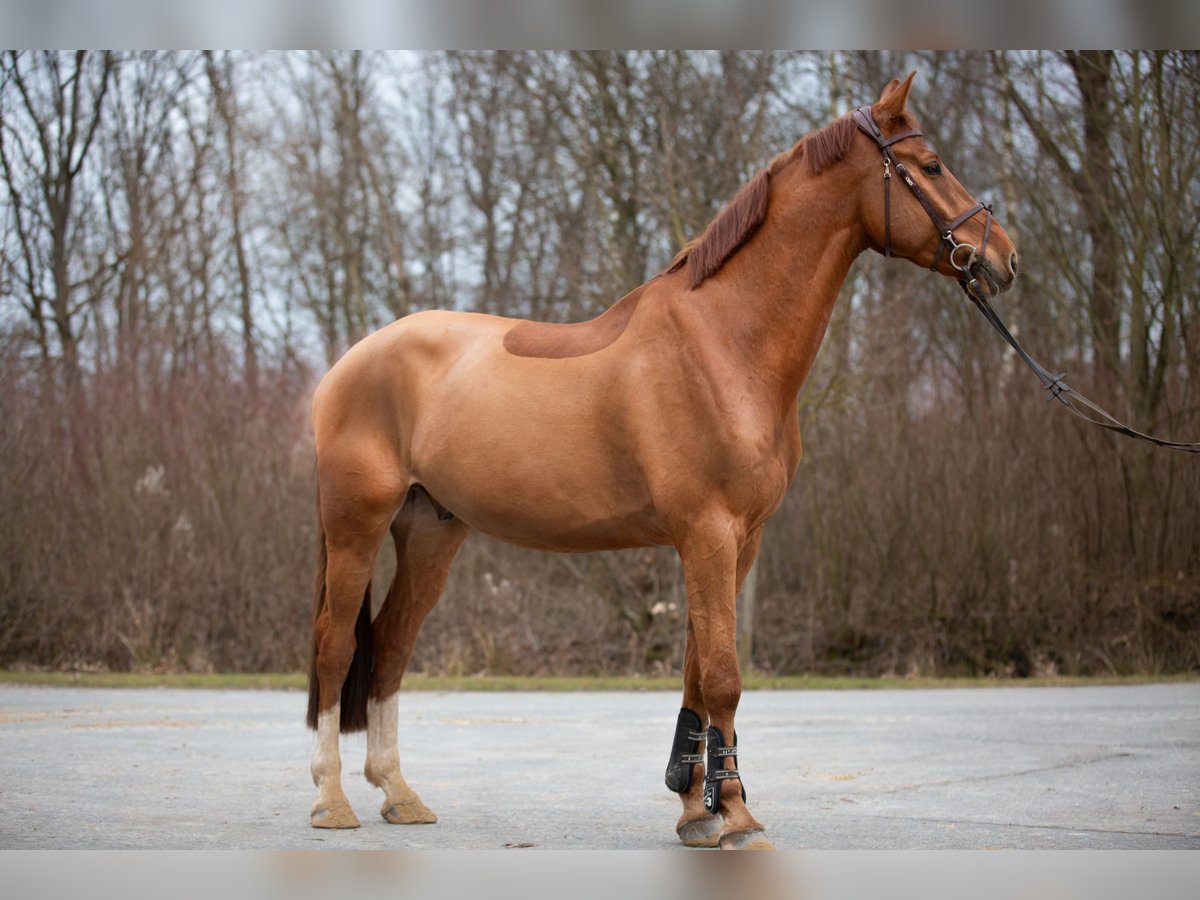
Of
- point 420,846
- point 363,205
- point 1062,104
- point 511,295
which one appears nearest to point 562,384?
point 420,846

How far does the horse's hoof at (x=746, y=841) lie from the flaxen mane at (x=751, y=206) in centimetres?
197

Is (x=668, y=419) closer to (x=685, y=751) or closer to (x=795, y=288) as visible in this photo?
(x=795, y=288)

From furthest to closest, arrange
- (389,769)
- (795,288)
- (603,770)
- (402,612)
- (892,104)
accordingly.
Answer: (603,770)
(402,612)
(389,769)
(795,288)
(892,104)

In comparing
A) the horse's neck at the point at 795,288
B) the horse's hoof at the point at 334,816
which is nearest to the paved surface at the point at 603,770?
the horse's hoof at the point at 334,816

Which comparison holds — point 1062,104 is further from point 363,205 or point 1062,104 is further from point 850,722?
point 363,205

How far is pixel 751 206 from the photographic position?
15.1ft

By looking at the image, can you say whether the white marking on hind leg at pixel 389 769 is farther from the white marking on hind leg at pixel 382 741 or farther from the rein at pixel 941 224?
the rein at pixel 941 224

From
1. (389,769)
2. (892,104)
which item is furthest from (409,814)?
(892,104)

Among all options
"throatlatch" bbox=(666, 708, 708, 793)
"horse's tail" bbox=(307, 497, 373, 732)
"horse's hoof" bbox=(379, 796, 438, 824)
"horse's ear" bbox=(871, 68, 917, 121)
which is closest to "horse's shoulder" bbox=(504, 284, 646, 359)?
"horse's ear" bbox=(871, 68, 917, 121)

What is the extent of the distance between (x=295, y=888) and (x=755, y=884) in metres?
1.43

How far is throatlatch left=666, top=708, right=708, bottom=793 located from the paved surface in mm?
225

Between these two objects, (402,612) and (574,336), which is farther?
(402,612)

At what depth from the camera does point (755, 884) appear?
3.85 meters

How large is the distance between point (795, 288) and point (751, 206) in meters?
0.35
